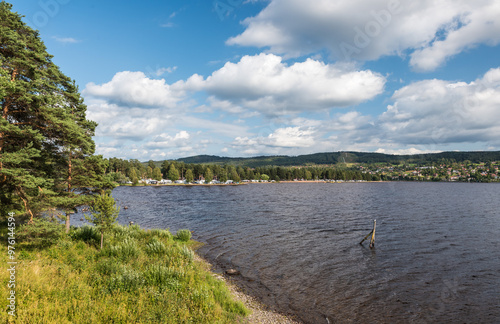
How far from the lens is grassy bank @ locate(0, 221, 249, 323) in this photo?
11.2m

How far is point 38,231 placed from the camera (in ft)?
56.0

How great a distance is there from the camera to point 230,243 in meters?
34.9

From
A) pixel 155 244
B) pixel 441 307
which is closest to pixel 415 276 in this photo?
pixel 441 307

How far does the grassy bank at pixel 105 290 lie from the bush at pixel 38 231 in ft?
0.51

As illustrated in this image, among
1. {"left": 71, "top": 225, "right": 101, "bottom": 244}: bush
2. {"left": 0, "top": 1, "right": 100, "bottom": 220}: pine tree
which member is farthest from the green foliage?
{"left": 0, "top": 1, "right": 100, "bottom": 220}: pine tree

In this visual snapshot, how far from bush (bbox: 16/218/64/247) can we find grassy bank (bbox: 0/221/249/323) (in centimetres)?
16

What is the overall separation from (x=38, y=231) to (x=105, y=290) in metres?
7.88

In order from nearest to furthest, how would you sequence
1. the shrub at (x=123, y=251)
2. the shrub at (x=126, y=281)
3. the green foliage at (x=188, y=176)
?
the shrub at (x=126, y=281), the shrub at (x=123, y=251), the green foliage at (x=188, y=176)

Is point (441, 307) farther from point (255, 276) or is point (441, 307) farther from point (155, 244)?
point (155, 244)

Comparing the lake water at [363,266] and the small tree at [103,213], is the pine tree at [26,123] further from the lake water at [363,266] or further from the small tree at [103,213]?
the lake water at [363,266]

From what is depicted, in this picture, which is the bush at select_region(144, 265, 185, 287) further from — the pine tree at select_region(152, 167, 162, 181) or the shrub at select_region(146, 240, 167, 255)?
the pine tree at select_region(152, 167, 162, 181)

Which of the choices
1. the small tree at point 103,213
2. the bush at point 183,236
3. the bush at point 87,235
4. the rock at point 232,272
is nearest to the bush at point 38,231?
the small tree at point 103,213

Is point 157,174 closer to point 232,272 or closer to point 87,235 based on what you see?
point 87,235

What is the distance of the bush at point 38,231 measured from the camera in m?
17.0
